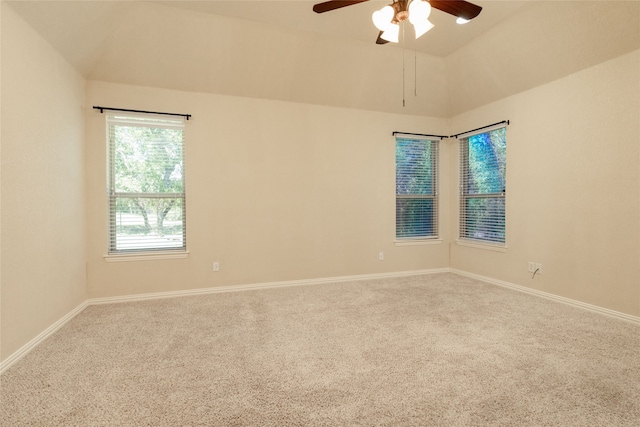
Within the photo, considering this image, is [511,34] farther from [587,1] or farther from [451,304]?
[451,304]

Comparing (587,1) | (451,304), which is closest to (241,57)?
(587,1)

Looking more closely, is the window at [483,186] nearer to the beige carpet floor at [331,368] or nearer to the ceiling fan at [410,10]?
the beige carpet floor at [331,368]

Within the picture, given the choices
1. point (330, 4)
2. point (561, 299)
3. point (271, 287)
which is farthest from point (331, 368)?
point (561, 299)

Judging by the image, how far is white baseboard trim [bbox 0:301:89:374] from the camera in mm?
2061

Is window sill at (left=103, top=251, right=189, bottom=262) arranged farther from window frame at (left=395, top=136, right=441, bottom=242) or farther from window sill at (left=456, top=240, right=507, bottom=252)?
window sill at (left=456, top=240, right=507, bottom=252)

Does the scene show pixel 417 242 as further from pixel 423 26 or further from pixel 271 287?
pixel 423 26

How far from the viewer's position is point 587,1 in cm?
263

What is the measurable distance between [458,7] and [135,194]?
3657mm

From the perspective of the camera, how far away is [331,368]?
203 centimetres

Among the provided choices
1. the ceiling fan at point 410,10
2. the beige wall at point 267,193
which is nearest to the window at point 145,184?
the beige wall at point 267,193

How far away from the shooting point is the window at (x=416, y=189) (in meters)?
4.75

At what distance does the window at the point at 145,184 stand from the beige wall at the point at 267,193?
0.38 feet

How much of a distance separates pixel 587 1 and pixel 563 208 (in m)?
1.96

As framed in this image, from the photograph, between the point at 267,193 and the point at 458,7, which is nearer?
the point at 458,7
